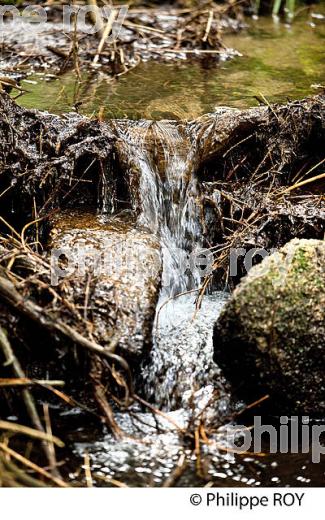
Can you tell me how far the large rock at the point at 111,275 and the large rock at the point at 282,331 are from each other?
40 centimetres

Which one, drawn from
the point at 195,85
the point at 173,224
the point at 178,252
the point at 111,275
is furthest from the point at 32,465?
the point at 195,85

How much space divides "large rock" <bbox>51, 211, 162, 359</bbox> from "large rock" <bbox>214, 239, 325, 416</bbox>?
1.32 feet

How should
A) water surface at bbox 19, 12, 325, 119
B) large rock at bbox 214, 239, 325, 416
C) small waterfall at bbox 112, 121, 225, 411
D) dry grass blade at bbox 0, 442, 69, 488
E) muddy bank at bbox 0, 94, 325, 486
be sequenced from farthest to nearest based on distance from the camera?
water surface at bbox 19, 12, 325, 119, muddy bank at bbox 0, 94, 325, 486, small waterfall at bbox 112, 121, 225, 411, large rock at bbox 214, 239, 325, 416, dry grass blade at bbox 0, 442, 69, 488

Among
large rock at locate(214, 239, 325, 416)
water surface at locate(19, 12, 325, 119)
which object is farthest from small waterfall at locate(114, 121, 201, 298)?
large rock at locate(214, 239, 325, 416)

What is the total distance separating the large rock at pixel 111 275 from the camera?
12.4ft

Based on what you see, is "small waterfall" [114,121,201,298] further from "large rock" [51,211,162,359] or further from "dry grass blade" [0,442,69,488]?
"dry grass blade" [0,442,69,488]

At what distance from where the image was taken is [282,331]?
145 inches

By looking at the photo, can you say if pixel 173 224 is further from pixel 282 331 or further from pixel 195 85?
pixel 195 85

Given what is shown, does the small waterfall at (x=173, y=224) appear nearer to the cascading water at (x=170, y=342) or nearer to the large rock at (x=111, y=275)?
the cascading water at (x=170, y=342)

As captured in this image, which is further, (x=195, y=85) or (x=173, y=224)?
(x=195, y=85)

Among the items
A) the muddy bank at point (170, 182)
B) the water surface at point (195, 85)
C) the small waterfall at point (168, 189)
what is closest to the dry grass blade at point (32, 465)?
the muddy bank at point (170, 182)

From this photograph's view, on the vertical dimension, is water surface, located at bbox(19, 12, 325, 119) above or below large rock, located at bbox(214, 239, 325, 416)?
above

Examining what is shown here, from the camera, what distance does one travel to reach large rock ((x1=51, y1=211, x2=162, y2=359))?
3.77 m

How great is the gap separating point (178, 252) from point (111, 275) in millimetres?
766
